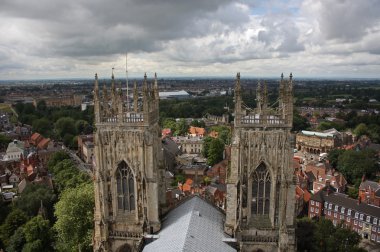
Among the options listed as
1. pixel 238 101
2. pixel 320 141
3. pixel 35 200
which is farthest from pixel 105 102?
pixel 320 141

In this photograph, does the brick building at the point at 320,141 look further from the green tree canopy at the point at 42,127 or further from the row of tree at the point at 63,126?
the green tree canopy at the point at 42,127

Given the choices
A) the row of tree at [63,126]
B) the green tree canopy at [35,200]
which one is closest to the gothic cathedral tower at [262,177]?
the green tree canopy at [35,200]

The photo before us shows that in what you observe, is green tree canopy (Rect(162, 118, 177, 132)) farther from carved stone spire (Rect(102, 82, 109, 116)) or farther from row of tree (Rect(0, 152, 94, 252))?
Answer: carved stone spire (Rect(102, 82, 109, 116))

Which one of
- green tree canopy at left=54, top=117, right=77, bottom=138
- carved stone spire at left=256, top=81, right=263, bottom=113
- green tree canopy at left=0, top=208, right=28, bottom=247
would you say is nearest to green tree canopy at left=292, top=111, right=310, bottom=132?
green tree canopy at left=54, top=117, right=77, bottom=138

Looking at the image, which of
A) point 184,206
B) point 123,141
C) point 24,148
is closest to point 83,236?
point 184,206

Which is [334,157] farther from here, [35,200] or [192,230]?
[192,230]

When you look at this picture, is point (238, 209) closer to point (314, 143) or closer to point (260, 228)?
point (260, 228)
